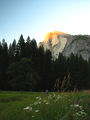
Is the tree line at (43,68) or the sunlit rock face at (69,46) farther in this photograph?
the sunlit rock face at (69,46)

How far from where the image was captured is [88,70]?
2141 inches

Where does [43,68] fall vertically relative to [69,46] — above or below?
below

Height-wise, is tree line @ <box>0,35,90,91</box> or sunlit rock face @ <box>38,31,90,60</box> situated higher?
sunlit rock face @ <box>38,31,90,60</box>

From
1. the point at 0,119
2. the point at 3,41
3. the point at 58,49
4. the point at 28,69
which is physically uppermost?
the point at 58,49

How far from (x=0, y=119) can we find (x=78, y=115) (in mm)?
2311

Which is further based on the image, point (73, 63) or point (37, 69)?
point (73, 63)

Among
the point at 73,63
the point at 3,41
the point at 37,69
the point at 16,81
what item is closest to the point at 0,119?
the point at 16,81

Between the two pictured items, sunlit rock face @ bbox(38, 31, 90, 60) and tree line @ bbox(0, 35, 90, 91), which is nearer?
tree line @ bbox(0, 35, 90, 91)

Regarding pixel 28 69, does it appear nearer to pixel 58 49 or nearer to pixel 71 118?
pixel 71 118

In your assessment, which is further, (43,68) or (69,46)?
(69,46)

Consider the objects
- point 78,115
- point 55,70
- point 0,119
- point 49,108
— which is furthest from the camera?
point 55,70

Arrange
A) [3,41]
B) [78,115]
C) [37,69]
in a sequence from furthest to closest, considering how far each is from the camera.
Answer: [3,41]
[37,69]
[78,115]

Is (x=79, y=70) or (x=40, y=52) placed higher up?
(x=40, y=52)

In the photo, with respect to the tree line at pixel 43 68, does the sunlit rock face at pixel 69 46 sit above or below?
above
